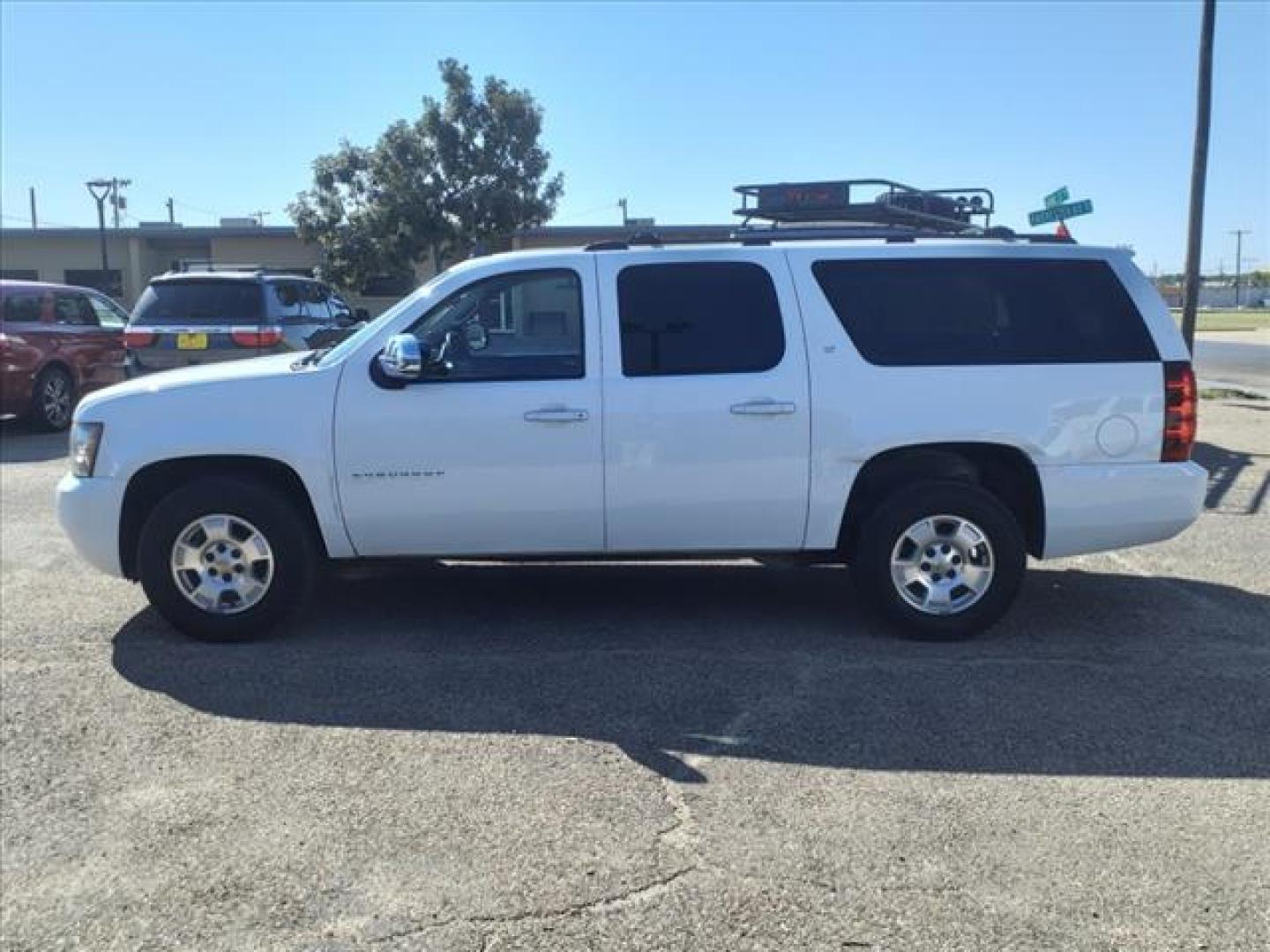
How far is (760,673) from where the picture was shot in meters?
5.09

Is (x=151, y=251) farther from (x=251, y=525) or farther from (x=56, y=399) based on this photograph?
(x=251, y=525)

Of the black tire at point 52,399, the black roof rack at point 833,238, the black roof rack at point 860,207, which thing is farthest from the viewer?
the black tire at point 52,399

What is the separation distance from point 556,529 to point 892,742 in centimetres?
191

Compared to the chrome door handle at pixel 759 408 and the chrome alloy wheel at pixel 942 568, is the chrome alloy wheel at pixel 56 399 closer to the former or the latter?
the chrome door handle at pixel 759 408

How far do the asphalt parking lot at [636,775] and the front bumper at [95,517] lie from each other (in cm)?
46

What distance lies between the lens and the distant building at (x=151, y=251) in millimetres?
33531

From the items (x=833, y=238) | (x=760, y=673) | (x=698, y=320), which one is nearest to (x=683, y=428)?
(x=698, y=320)

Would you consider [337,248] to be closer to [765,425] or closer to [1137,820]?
[765,425]

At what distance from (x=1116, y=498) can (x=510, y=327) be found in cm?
302

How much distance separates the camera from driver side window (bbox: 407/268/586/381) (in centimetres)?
544

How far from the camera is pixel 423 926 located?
10.2 feet

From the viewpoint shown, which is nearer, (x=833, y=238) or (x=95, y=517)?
(x=95, y=517)

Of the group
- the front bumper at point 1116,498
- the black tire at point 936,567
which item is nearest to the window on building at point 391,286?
the black tire at point 936,567

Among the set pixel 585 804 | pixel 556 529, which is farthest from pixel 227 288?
pixel 585 804
